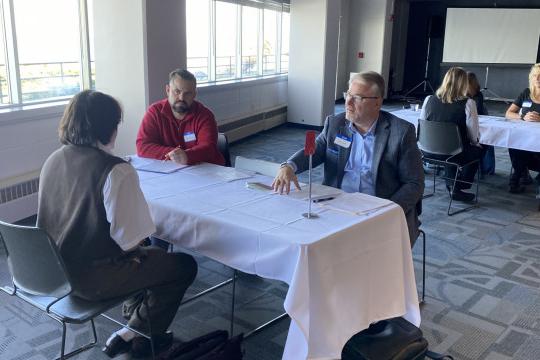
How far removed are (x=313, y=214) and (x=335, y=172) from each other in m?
0.76

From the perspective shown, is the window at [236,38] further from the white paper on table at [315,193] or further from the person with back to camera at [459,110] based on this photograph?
the white paper on table at [315,193]

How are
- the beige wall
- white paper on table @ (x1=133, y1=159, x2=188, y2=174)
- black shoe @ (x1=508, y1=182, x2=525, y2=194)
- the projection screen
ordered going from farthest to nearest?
1. the projection screen
2. the beige wall
3. black shoe @ (x1=508, y1=182, x2=525, y2=194)
4. white paper on table @ (x1=133, y1=159, x2=188, y2=174)

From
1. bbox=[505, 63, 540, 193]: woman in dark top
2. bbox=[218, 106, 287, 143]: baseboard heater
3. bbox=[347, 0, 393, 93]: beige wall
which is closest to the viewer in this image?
bbox=[505, 63, 540, 193]: woman in dark top

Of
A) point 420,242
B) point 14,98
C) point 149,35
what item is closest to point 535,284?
point 420,242

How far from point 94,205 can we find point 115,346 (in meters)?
0.84

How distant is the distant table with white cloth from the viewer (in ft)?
5.98

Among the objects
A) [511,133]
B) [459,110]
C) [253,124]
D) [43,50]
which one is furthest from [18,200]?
[253,124]

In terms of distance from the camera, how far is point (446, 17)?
43.2ft

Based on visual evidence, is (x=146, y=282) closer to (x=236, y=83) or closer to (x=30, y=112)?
(x=30, y=112)

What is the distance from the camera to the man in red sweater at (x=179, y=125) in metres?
3.12

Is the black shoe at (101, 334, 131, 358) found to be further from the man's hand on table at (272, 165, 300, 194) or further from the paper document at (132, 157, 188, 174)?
the man's hand on table at (272, 165, 300, 194)

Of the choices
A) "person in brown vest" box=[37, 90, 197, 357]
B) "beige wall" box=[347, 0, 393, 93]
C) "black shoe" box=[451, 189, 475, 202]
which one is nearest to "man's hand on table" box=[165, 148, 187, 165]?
"person in brown vest" box=[37, 90, 197, 357]

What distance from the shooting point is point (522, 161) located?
5133mm

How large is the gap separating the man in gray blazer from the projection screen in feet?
37.2
